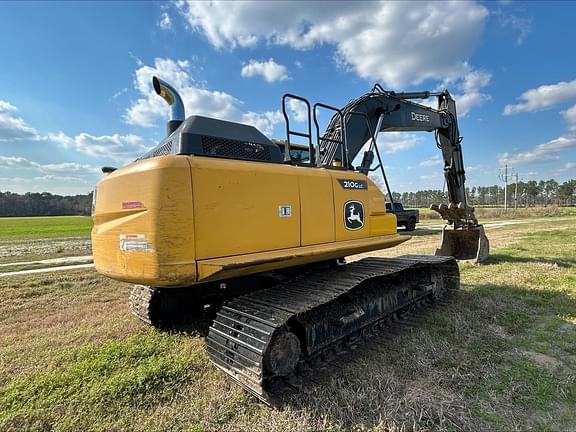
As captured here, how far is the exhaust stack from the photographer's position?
3773 millimetres

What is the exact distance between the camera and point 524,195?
90062 millimetres

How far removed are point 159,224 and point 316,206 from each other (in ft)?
5.48

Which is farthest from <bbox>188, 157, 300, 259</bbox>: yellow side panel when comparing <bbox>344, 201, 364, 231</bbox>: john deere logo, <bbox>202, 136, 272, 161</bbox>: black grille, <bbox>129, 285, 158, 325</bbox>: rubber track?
<bbox>129, 285, 158, 325</bbox>: rubber track

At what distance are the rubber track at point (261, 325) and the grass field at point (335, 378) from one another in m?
0.23

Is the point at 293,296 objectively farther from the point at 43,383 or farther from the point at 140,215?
the point at 43,383

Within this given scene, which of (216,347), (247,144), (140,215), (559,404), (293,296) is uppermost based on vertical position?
(247,144)

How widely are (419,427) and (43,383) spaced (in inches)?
133

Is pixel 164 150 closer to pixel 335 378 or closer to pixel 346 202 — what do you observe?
pixel 346 202

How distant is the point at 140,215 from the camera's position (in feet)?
9.18

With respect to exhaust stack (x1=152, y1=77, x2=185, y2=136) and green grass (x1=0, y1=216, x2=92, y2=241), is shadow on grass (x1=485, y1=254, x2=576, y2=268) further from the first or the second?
green grass (x1=0, y1=216, x2=92, y2=241)

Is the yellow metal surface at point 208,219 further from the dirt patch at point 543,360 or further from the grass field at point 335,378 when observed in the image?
the dirt patch at point 543,360

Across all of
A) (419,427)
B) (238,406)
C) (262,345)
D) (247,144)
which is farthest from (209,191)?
(419,427)

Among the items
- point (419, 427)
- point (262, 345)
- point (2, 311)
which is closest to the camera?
point (419, 427)

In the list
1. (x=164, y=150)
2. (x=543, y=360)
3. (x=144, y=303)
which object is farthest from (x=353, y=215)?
(x=144, y=303)
